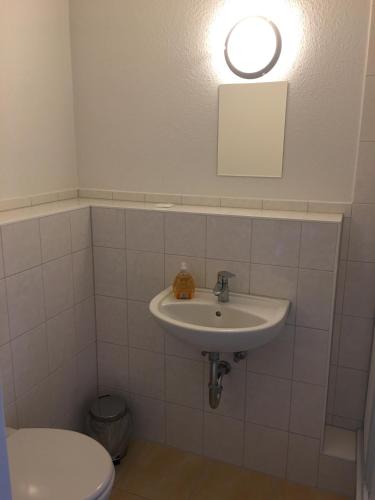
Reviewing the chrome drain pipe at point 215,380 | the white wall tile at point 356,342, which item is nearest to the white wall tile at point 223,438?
the chrome drain pipe at point 215,380

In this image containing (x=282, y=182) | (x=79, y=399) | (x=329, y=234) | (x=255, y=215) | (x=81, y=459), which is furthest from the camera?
(x=79, y=399)

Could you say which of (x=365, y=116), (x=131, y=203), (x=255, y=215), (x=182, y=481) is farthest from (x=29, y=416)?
(x=365, y=116)

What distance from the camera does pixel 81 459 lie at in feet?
4.62

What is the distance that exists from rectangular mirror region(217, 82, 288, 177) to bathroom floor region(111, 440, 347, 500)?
4.42 ft

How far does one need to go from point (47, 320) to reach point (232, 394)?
2.87ft

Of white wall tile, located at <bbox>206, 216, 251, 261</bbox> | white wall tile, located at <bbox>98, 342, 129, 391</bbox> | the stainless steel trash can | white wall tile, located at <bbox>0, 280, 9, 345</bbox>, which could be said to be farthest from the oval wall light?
the stainless steel trash can

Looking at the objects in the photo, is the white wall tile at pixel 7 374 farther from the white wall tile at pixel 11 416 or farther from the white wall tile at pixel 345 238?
the white wall tile at pixel 345 238

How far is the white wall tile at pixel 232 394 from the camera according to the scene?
1.89 m

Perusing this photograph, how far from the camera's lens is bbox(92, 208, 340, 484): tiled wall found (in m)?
1.70

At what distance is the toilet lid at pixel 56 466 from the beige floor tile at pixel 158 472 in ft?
1.76

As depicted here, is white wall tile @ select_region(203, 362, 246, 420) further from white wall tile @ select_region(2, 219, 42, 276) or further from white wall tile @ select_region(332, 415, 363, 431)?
white wall tile @ select_region(2, 219, 42, 276)

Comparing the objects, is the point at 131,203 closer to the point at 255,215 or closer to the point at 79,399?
the point at 255,215

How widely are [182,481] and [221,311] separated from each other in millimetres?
807

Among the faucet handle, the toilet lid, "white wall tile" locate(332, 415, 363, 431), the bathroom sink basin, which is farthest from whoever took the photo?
"white wall tile" locate(332, 415, 363, 431)
